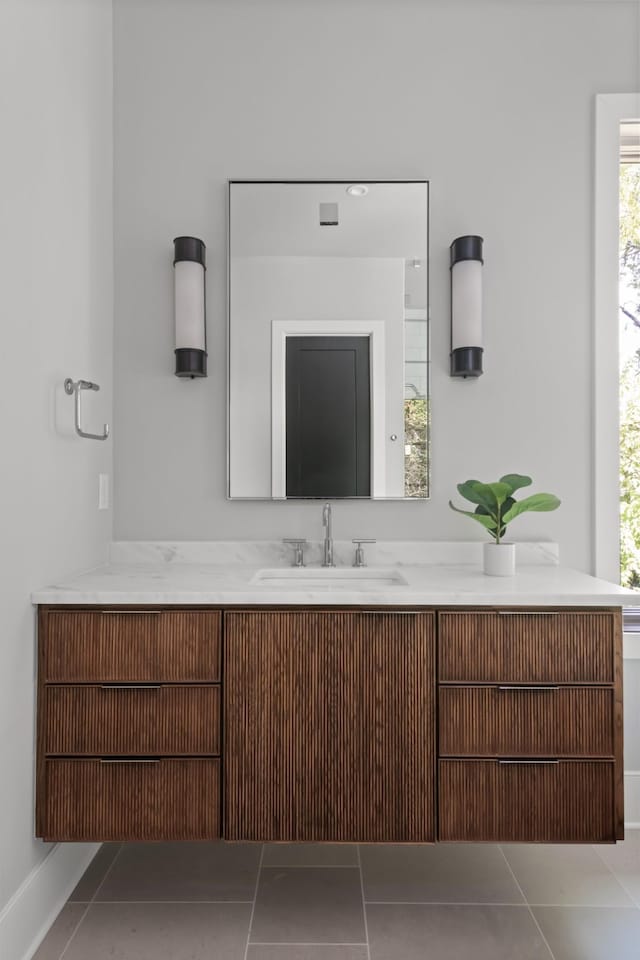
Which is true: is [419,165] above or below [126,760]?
above

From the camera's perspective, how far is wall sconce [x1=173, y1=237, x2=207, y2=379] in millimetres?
2094

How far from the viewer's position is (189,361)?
6.87 feet

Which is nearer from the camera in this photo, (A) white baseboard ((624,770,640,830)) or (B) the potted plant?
(B) the potted plant

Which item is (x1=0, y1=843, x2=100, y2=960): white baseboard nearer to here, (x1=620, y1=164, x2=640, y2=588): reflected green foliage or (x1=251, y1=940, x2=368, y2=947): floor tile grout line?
(x1=251, y1=940, x2=368, y2=947): floor tile grout line

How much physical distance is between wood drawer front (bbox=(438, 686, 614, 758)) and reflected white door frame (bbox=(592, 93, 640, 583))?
0.72 meters

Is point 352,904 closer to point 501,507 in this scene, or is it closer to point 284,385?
point 501,507

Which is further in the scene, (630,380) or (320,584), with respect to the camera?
(630,380)

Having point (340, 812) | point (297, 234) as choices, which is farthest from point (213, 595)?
point (297, 234)

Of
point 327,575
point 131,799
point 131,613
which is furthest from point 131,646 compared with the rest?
point 327,575

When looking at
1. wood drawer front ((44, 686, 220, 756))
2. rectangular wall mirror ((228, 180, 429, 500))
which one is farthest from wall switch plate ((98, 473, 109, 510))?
wood drawer front ((44, 686, 220, 756))

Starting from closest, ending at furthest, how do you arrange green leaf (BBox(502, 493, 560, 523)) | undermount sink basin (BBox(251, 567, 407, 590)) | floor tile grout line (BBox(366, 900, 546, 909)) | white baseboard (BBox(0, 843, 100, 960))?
white baseboard (BBox(0, 843, 100, 960))
floor tile grout line (BBox(366, 900, 546, 909))
green leaf (BBox(502, 493, 560, 523))
undermount sink basin (BBox(251, 567, 407, 590))

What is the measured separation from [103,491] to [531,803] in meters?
1.56

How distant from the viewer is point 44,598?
158 cm

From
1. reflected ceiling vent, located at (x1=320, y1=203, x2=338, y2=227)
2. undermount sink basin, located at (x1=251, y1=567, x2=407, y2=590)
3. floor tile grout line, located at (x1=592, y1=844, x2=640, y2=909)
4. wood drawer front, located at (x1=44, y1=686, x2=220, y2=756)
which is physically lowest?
floor tile grout line, located at (x1=592, y1=844, x2=640, y2=909)
